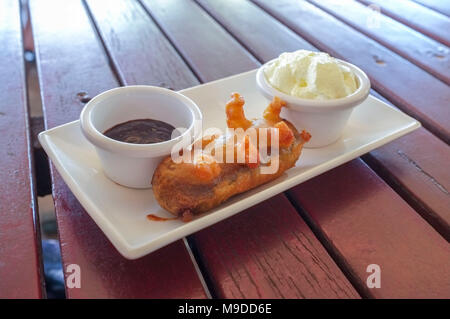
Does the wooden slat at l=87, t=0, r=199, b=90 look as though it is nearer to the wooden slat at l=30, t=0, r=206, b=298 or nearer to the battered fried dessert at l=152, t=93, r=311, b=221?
the wooden slat at l=30, t=0, r=206, b=298


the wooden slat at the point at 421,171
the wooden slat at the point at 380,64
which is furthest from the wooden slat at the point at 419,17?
the wooden slat at the point at 421,171

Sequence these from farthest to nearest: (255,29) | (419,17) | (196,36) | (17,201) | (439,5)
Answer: (439,5), (419,17), (255,29), (196,36), (17,201)

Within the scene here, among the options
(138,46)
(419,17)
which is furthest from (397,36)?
(138,46)

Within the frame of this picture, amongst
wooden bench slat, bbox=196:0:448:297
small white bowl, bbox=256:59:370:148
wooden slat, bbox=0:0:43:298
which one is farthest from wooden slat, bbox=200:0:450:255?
wooden slat, bbox=0:0:43:298

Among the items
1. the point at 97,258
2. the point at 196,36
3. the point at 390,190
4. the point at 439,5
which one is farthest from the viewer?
the point at 439,5

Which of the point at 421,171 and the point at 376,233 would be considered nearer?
the point at 376,233

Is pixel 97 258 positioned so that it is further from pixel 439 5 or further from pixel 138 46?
pixel 439 5

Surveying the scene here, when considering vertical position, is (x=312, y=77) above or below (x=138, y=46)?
above

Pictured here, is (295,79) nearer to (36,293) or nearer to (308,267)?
(308,267)
